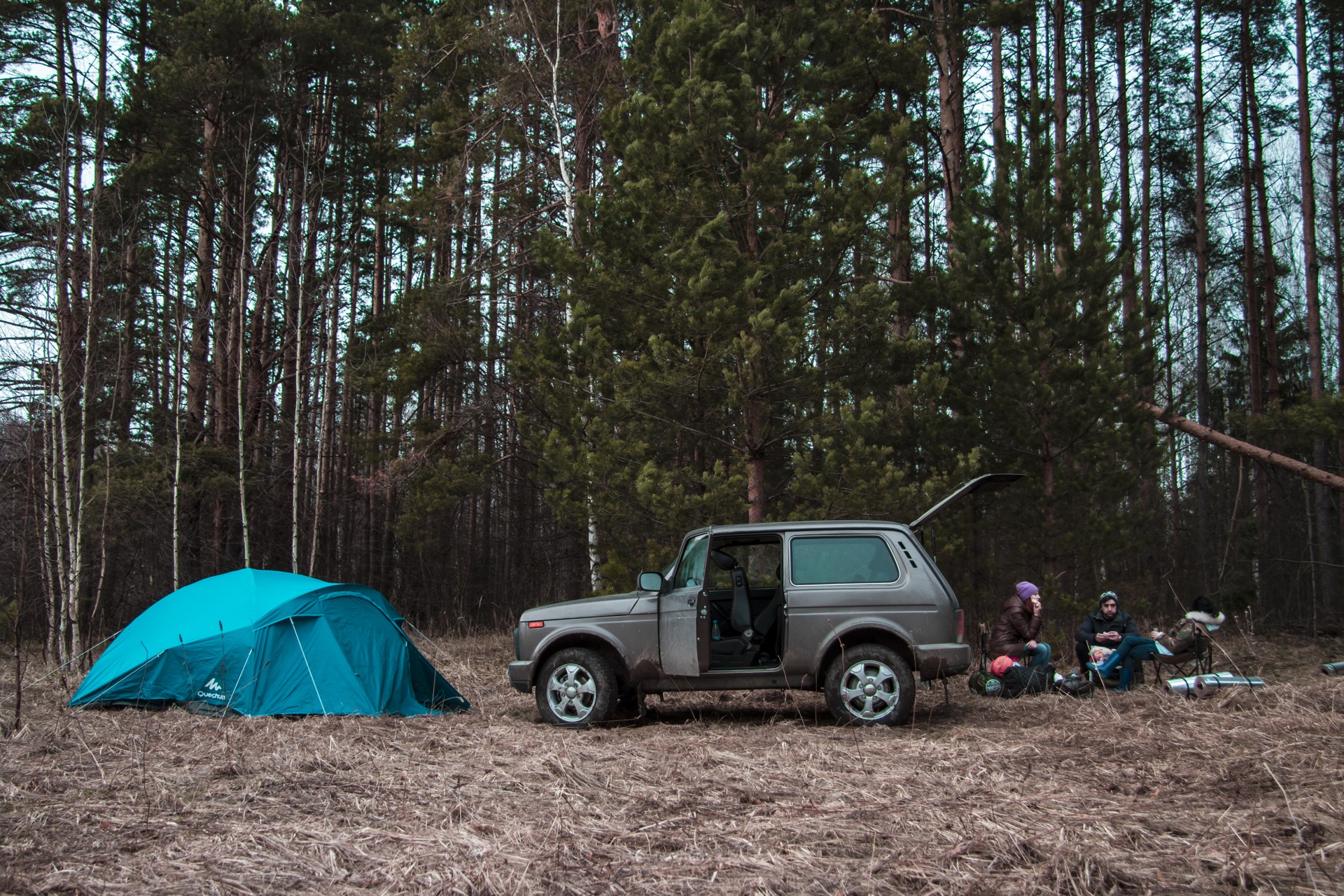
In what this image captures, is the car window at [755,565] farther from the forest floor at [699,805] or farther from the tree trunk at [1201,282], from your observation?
the tree trunk at [1201,282]

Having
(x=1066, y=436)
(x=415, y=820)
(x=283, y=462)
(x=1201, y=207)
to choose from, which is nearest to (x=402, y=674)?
(x=415, y=820)

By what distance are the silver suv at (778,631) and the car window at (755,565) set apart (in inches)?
3.3

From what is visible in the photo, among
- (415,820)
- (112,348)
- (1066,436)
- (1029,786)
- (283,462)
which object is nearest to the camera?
(415,820)

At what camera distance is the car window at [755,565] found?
28.3 ft

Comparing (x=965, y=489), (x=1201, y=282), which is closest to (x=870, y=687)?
(x=965, y=489)

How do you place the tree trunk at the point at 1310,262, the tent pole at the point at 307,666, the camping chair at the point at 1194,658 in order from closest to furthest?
the tent pole at the point at 307,666, the camping chair at the point at 1194,658, the tree trunk at the point at 1310,262


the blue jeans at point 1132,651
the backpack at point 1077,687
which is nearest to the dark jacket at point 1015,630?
the backpack at point 1077,687

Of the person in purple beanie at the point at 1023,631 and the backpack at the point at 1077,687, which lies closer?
the backpack at the point at 1077,687

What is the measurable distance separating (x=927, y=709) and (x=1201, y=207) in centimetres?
1616

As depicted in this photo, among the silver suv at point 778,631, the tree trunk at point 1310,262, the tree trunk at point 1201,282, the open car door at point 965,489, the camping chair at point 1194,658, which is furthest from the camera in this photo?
the tree trunk at point 1201,282

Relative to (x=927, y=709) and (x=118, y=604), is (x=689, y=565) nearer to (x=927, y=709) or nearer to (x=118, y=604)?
(x=927, y=709)

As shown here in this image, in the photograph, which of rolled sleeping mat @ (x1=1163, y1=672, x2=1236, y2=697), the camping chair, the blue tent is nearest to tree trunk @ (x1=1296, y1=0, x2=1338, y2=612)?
the camping chair

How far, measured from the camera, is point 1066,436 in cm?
1274

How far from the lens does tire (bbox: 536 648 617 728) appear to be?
832 cm
